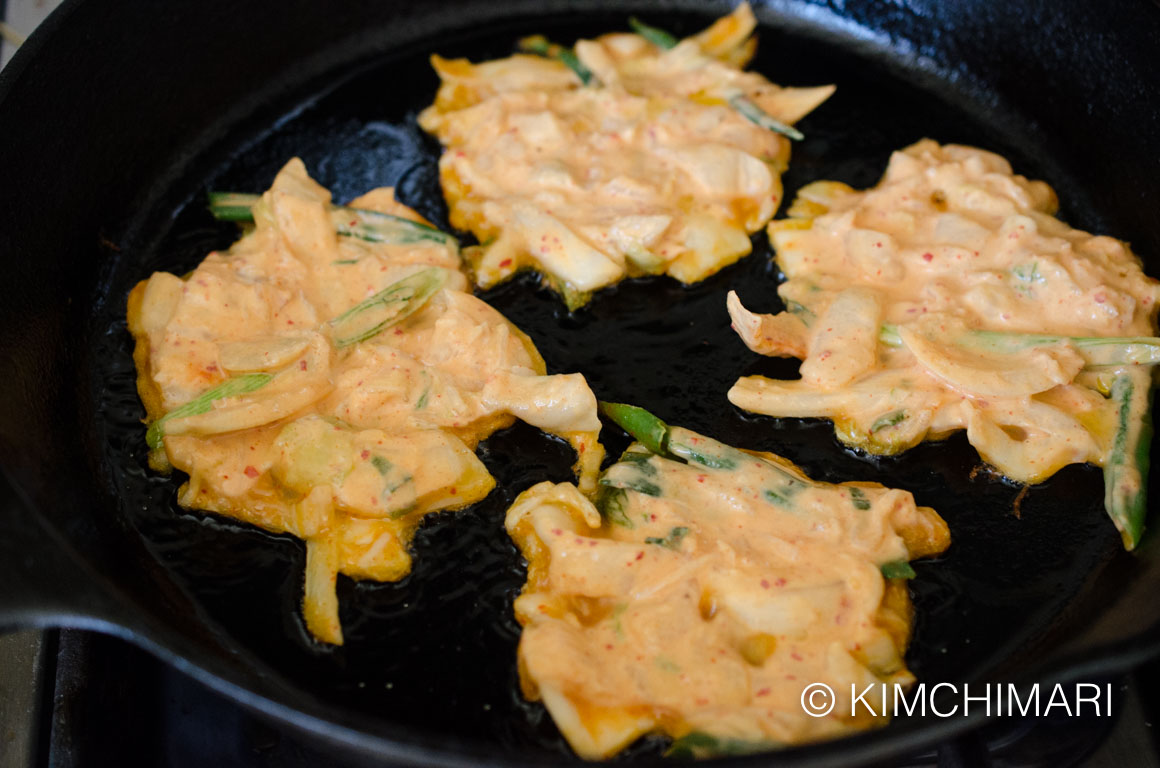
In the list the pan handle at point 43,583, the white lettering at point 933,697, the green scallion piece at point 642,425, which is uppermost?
the pan handle at point 43,583

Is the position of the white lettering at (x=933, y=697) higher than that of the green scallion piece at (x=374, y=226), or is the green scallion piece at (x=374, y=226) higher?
the green scallion piece at (x=374, y=226)

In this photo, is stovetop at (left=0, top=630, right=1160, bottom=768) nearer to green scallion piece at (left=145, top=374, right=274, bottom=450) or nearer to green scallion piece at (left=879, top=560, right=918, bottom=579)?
green scallion piece at (left=879, top=560, right=918, bottom=579)

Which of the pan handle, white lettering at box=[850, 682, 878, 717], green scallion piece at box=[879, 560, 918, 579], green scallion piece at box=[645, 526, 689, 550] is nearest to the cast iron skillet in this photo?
the pan handle

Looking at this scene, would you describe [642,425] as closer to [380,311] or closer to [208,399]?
[380,311]

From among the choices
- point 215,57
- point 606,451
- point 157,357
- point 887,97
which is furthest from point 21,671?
point 887,97

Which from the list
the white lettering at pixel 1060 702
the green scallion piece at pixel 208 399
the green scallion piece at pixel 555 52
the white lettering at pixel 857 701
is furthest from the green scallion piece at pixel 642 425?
the green scallion piece at pixel 555 52

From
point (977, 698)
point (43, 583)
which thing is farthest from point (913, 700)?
point (43, 583)

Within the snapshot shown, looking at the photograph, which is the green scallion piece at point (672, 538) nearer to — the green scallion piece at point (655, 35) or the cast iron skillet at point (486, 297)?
the cast iron skillet at point (486, 297)
